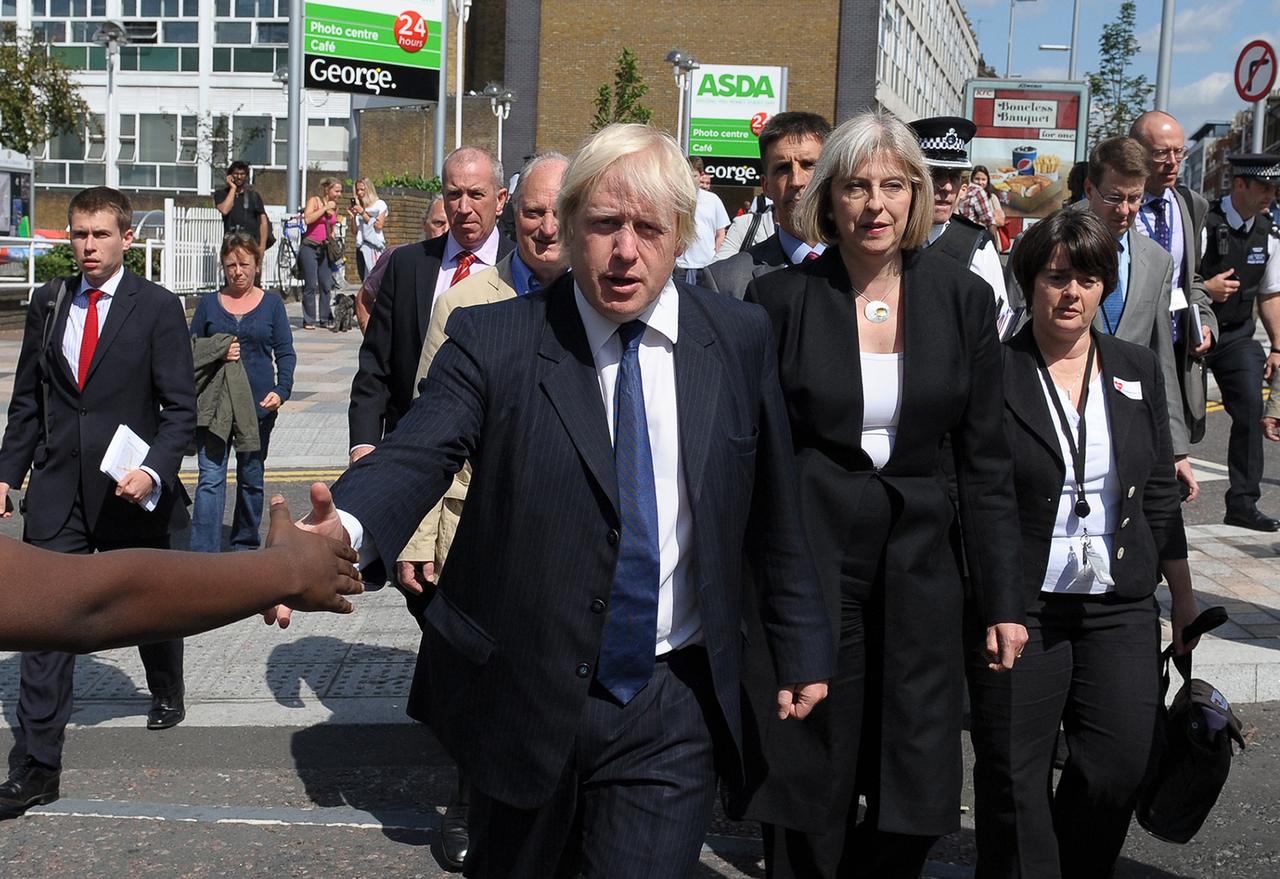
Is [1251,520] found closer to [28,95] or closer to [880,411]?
[880,411]

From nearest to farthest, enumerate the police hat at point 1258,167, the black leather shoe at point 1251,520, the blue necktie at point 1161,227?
the blue necktie at point 1161,227, the police hat at point 1258,167, the black leather shoe at point 1251,520

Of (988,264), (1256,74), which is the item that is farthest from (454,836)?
(1256,74)

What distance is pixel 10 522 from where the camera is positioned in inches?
381

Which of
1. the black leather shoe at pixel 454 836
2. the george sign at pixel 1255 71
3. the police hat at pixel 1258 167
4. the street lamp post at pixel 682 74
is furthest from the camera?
the street lamp post at pixel 682 74

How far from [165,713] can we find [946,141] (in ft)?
12.2

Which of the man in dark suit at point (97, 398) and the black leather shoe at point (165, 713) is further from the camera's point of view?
the black leather shoe at point (165, 713)

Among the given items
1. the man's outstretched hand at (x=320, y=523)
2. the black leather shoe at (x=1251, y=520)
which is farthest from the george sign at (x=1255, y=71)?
the man's outstretched hand at (x=320, y=523)

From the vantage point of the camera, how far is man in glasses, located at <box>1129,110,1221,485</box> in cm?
604

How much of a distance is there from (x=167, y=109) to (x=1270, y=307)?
190ft

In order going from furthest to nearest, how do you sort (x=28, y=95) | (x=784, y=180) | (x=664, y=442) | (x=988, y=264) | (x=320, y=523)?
(x=28, y=95) < (x=988, y=264) < (x=784, y=180) < (x=664, y=442) < (x=320, y=523)

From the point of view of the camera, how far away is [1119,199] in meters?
5.44

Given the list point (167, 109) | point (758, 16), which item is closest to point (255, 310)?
point (758, 16)

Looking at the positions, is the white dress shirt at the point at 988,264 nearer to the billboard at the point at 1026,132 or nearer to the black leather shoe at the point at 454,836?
the black leather shoe at the point at 454,836

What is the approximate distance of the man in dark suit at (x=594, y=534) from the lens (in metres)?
2.88
